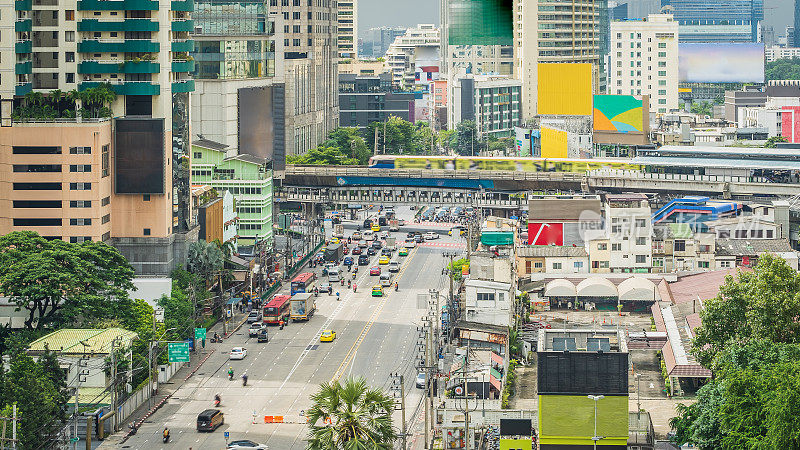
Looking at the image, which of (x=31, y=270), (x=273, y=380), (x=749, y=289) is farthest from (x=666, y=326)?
(x=31, y=270)

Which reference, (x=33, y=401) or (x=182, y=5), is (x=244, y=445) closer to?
(x=33, y=401)

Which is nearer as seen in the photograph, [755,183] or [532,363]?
[532,363]

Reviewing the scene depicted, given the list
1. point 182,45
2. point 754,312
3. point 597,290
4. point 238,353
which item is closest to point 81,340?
point 238,353

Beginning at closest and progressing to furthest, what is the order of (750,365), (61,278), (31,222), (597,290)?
(750,365) → (61,278) → (31,222) → (597,290)

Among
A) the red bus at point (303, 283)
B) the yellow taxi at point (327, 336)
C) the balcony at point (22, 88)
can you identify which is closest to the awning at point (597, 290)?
the yellow taxi at point (327, 336)

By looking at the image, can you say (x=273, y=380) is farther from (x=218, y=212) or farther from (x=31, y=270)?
(x=218, y=212)

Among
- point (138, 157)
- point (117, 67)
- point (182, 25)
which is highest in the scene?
point (182, 25)

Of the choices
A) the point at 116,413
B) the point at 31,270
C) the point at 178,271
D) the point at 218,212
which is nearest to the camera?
the point at 116,413
